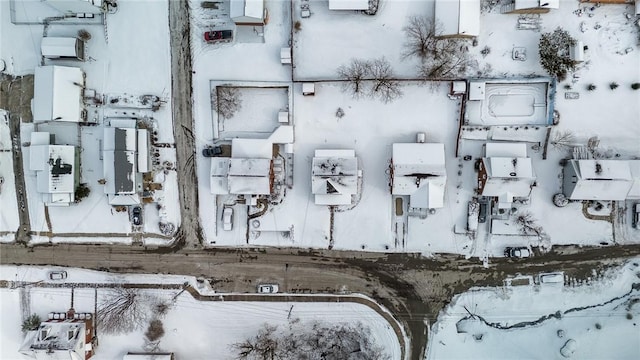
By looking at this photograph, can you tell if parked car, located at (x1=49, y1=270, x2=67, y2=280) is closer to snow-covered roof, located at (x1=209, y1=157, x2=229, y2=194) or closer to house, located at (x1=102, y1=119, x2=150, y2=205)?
house, located at (x1=102, y1=119, x2=150, y2=205)

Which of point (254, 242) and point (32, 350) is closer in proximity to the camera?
point (32, 350)

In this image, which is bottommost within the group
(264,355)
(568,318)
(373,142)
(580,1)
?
(264,355)

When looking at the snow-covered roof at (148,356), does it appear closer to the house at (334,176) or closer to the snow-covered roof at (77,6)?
the house at (334,176)

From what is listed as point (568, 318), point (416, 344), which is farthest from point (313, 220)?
point (568, 318)

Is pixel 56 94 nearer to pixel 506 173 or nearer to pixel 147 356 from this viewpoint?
pixel 147 356

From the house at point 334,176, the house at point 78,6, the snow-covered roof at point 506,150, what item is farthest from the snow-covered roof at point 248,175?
the snow-covered roof at point 506,150

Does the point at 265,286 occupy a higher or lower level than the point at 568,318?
higher

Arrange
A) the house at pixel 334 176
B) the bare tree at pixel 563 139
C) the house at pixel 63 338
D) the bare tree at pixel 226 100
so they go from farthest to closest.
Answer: the bare tree at pixel 226 100
the bare tree at pixel 563 139
the house at pixel 63 338
the house at pixel 334 176

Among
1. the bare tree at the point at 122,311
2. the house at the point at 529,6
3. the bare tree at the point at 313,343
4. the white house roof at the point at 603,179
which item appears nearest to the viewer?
the house at the point at 529,6

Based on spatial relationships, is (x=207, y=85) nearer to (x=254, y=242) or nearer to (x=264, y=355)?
(x=254, y=242)
